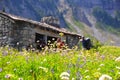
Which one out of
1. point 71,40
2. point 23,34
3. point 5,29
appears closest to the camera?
point 23,34

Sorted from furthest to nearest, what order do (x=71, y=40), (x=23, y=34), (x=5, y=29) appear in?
1. (x=71, y=40)
2. (x=5, y=29)
3. (x=23, y=34)

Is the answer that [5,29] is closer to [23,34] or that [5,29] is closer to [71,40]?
[23,34]

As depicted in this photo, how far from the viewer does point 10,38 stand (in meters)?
26.2

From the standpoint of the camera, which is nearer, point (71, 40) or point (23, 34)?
point (23, 34)

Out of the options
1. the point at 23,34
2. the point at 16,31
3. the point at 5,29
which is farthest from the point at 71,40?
the point at 5,29

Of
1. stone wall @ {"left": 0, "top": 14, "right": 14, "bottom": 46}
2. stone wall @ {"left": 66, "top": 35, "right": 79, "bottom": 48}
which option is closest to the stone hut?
stone wall @ {"left": 0, "top": 14, "right": 14, "bottom": 46}

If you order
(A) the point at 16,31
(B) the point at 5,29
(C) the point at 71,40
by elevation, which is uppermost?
(B) the point at 5,29

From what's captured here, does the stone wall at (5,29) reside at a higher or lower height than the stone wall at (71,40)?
higher

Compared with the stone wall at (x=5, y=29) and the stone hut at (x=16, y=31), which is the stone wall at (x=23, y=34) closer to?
the stone hut at (x=16, y=31)

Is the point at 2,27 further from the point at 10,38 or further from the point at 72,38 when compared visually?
the point at 72,38

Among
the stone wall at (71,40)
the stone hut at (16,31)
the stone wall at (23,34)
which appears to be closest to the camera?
the stone hut at (16,31)

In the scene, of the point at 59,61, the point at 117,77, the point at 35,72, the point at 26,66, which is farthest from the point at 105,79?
the point at 59,61

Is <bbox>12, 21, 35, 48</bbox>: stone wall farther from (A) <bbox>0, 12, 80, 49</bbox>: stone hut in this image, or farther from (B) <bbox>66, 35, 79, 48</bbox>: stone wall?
(B) <bbox>66, 35, 79, 48</bbox>: stone wall

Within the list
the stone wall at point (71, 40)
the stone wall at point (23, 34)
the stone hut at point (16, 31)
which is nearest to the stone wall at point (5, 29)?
the stone hut at point (16, 31)
